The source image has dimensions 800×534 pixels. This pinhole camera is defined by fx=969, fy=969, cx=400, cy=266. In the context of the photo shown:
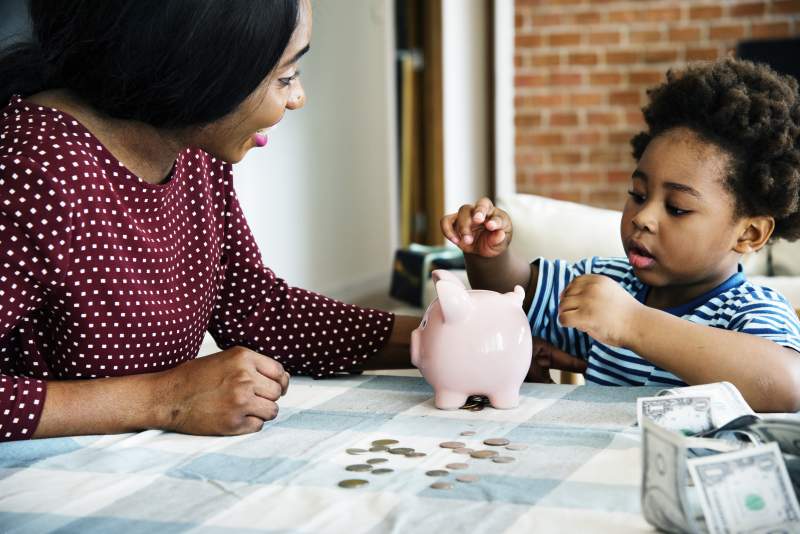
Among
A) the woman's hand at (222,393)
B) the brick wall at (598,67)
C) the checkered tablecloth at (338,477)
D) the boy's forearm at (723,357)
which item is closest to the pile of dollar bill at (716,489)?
the checkered tablecloth at (338,477)

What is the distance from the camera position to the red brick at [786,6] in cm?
493

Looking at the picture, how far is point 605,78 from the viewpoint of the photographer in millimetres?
5203

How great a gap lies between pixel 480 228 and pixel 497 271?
0.10m

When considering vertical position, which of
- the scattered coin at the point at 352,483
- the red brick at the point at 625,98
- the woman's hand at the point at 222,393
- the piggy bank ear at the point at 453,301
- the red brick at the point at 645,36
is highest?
the red brick at the point at 645,36

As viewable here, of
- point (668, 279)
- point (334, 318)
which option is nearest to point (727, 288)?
point (668, 279)

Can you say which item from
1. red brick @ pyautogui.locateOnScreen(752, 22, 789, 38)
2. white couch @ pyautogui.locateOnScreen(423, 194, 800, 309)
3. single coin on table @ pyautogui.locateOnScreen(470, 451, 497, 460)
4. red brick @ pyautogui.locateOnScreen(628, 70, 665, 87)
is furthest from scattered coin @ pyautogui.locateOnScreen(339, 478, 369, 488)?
red brick @ pyautogui.locateOnScreen(752, 22, 789, 38)

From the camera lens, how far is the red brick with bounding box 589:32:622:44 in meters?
5.16

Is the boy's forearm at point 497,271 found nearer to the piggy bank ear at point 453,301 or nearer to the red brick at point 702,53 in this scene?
the piggy bank ear at point 453,301

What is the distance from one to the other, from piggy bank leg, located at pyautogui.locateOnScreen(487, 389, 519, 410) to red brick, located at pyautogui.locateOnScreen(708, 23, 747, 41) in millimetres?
4466

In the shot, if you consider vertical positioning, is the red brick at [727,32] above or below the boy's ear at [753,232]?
above

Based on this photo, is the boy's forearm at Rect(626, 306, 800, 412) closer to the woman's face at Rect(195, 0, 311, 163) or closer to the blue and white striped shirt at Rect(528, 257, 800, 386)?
the blue and white striped shirt at Rect(528, 257, 800, 386)

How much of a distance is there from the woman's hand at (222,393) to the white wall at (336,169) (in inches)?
115

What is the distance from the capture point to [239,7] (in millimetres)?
1032

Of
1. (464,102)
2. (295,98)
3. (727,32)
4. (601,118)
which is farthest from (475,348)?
(464,102)
